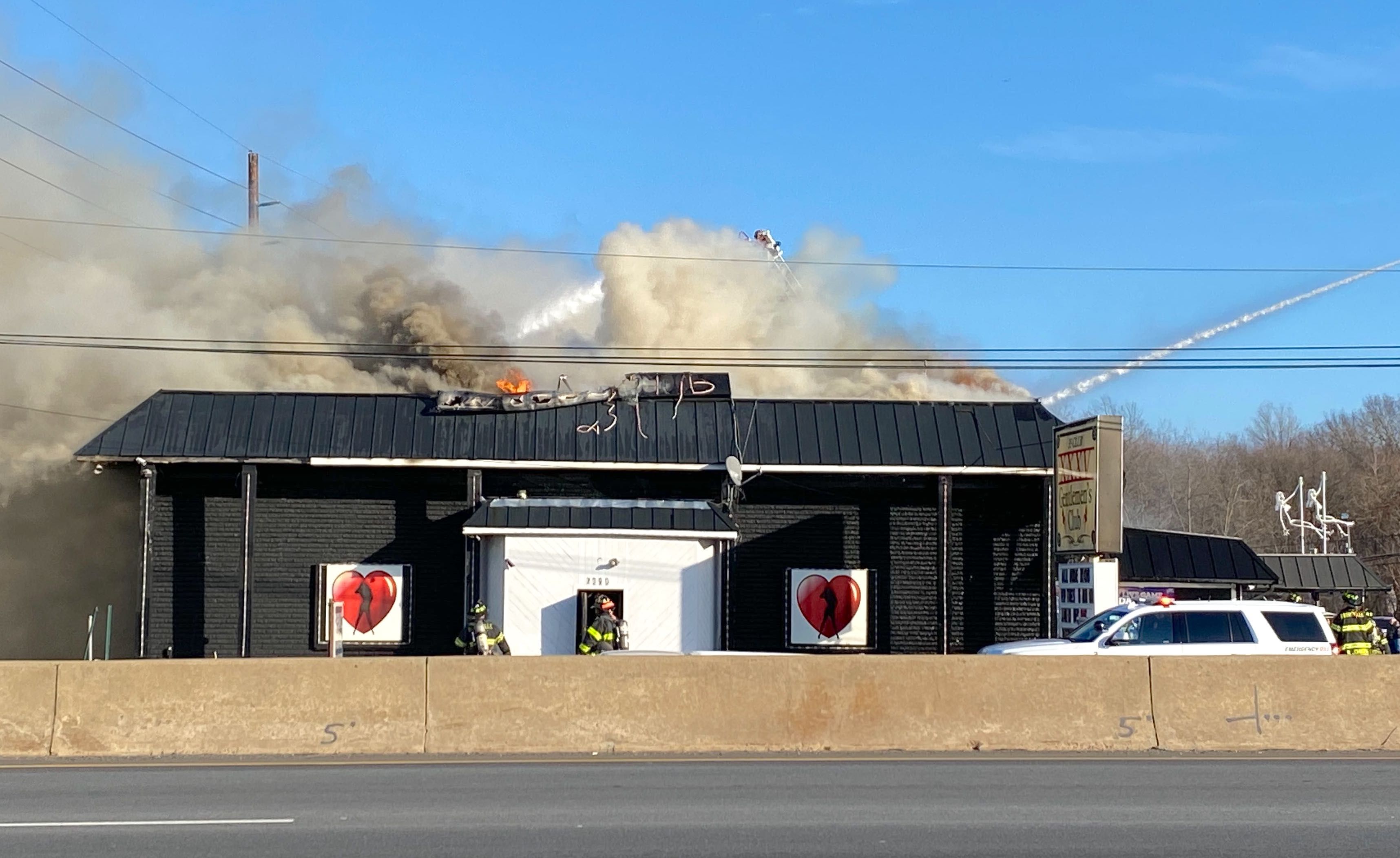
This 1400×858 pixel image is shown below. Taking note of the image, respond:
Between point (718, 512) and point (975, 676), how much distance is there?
9428mm

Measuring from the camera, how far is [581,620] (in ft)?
76.7

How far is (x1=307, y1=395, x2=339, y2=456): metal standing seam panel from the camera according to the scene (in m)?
23.5

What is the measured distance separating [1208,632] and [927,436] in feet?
23.2

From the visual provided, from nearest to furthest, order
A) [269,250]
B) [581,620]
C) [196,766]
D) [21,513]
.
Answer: [196,766] < [581,620] < [21,513] < [269,250]

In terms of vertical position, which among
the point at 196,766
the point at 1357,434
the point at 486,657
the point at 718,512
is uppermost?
the point at 1357,434

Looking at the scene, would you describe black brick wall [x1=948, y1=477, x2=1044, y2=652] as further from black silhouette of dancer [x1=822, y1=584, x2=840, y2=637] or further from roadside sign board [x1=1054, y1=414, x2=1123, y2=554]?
black silhouette of dancer [x1=822, y1=584, x2=840, y2=637]

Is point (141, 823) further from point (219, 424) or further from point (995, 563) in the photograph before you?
point (995, 563)

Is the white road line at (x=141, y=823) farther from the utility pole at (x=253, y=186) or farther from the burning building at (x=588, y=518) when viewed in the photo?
the utility pole at (x=253, y=186)

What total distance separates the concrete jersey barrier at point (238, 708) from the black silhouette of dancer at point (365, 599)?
9813 mm

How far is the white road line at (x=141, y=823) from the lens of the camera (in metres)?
9.84

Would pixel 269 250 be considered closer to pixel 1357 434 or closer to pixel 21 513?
pixel 21 513

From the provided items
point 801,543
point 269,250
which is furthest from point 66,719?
point 269,250

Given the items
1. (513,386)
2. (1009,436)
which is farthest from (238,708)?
(1009,436)

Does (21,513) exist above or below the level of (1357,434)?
below
